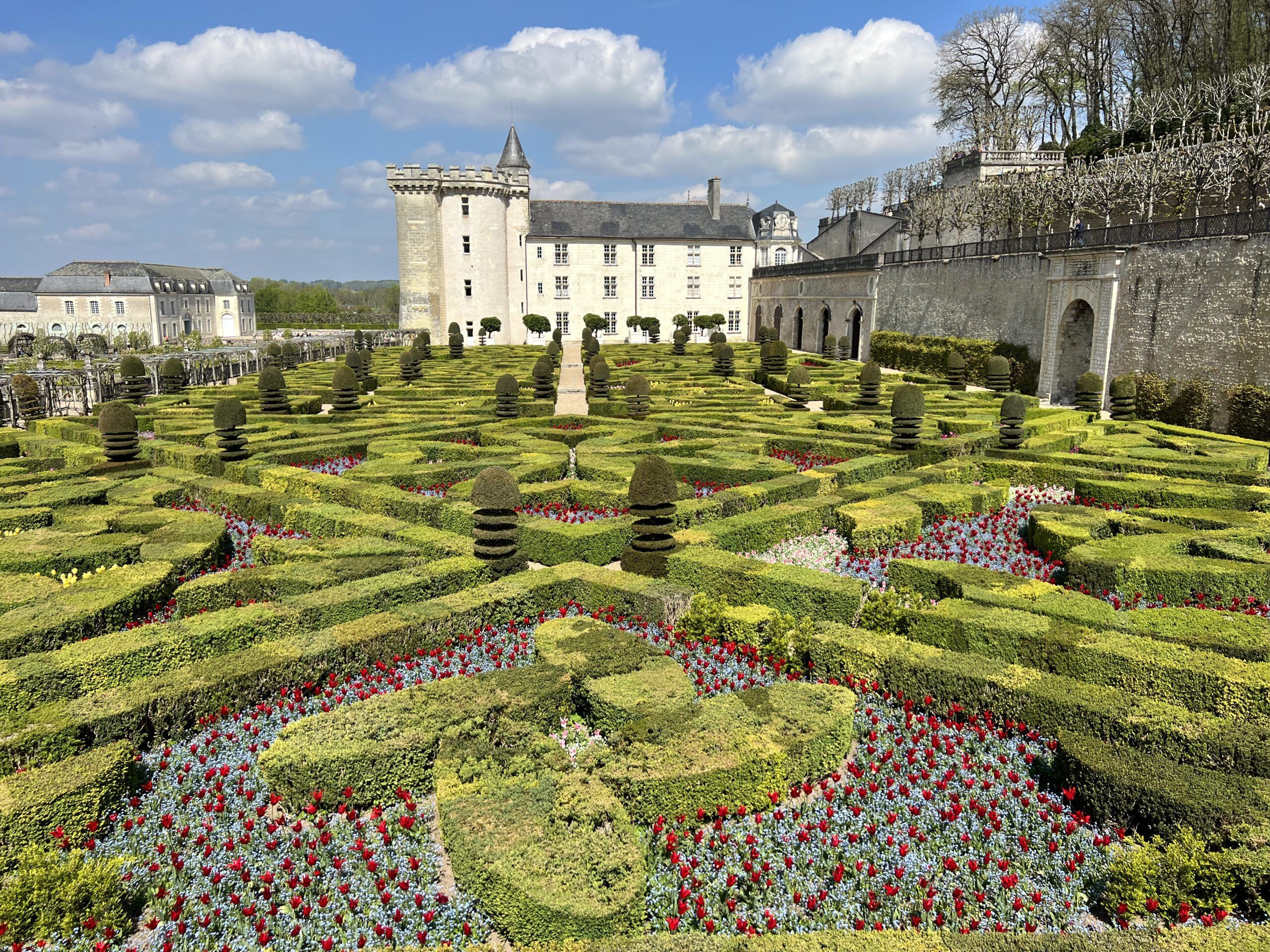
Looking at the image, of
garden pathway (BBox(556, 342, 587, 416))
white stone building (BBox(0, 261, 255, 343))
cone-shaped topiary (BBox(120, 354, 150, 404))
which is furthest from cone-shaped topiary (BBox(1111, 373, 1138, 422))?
white stone building (BBox(0, 261, 255, 343))

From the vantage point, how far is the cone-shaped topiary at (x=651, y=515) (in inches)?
409

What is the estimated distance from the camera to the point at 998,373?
1005 inches

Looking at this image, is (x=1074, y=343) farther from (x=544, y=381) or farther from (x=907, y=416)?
(x=544, y=381)

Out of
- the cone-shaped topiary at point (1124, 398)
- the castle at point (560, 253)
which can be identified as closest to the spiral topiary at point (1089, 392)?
the cone-shaped topiary at point (1124, 398)

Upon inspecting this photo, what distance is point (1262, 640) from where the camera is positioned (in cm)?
767

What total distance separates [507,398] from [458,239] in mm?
35097

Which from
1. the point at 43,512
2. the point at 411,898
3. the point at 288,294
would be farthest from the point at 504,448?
the point at 288,294

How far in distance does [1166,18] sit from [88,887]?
6008cm

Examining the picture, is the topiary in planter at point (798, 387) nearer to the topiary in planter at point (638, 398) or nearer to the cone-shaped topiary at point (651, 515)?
the topiary in planter at point (638, 398)

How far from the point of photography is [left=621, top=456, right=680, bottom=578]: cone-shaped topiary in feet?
34.1

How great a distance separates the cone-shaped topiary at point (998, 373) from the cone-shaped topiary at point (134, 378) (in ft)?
92.0

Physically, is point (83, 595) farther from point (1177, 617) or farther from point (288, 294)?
point (288, 294)

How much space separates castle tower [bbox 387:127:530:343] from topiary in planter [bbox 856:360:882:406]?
1434 inches

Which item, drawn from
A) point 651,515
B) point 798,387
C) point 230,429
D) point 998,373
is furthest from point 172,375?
point 998,373
